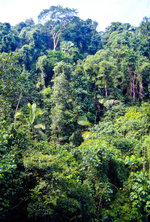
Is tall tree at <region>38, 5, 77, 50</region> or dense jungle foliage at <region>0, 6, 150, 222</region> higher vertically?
tall tree at <region>38, 5, 77, 50</region>

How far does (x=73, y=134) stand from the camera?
11047 millimetres

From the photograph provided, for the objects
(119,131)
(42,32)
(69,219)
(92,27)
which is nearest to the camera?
(69,219)

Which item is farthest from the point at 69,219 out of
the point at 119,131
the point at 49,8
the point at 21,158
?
the point at 49,8

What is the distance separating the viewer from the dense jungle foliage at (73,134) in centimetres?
470

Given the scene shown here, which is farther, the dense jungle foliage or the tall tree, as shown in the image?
the tall tree

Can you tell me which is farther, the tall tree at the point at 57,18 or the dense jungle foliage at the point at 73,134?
the tall tree at the point at 57,18

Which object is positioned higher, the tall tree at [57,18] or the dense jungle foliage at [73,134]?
the tall tree at [57,18]

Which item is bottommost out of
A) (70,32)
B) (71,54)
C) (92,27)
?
(71,54)

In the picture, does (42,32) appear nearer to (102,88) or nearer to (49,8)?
(49,8)

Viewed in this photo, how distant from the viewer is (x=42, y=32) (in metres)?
25.7

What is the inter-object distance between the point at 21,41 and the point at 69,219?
20.3 metres

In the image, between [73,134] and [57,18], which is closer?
[73,134]

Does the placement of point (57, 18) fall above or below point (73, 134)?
above

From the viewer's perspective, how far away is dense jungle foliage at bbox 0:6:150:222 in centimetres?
470
